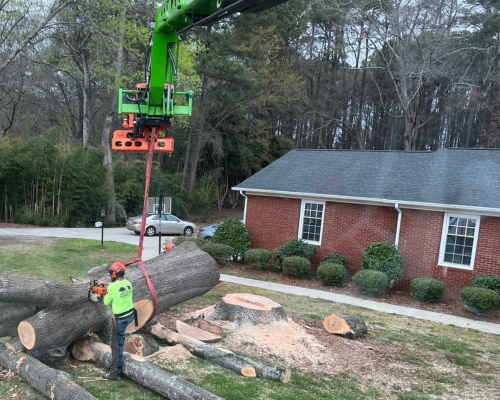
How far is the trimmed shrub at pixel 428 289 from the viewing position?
37.2ft

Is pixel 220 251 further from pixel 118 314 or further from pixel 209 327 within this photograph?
pixel 118 314

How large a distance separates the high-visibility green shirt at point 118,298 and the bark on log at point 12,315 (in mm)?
1023

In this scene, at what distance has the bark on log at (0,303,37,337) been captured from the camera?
5.30m

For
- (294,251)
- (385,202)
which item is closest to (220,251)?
(294,251)

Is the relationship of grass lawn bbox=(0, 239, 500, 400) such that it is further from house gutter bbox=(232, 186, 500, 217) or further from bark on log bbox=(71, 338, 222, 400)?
house gutter bbox=(232, 186, 500, 217)

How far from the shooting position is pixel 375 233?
1328cm

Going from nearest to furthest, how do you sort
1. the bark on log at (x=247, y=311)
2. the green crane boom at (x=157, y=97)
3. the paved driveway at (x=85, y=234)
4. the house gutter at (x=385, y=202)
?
1. the green crane boom at (x=157, y=97)
2. the bark on log at (x=247, y=311)
3. the house gutter at (x=385, y=202)
4. the paved driveway at (x=85, y=234)

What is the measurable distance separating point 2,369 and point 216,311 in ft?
10.7

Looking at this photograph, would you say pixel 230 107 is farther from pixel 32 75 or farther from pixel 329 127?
pixel 32 75

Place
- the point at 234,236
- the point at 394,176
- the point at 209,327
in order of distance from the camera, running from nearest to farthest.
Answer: the point at 209,327 < the point at 394,176 < the point at 234,236

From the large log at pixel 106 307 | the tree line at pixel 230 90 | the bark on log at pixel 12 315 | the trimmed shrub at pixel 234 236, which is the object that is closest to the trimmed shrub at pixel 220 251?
the trimmed shrub at pixel 234 236

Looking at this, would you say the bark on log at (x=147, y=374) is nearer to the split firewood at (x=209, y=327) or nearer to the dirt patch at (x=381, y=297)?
the split firewood at (x=209, y=327)

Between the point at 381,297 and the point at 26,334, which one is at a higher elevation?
the point at 26,334

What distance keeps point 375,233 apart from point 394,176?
213 cm
